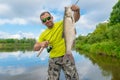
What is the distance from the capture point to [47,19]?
5.59 metres

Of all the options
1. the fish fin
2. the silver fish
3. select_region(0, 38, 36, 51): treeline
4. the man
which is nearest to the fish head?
the silver fish

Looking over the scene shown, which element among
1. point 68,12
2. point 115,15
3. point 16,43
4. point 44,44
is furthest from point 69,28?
point 16,43

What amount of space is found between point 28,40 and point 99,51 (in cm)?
12407

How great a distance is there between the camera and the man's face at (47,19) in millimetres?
5594

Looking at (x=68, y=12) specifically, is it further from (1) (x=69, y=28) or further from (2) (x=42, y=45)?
(2) (x=42, y=45)

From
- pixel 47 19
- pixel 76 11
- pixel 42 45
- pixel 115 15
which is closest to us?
pixel 76 11

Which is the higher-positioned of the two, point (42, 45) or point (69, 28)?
point (69, 28)

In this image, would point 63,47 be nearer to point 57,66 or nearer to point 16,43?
point 57,66

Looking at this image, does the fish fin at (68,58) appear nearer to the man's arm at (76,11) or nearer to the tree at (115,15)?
the man's arm at (76,11)

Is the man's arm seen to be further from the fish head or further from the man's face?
the man's face

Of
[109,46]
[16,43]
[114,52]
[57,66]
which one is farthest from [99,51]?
[16,43]

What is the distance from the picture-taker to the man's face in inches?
220

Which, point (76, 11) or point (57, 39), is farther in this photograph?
point (57, 39)

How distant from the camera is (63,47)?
564cm
